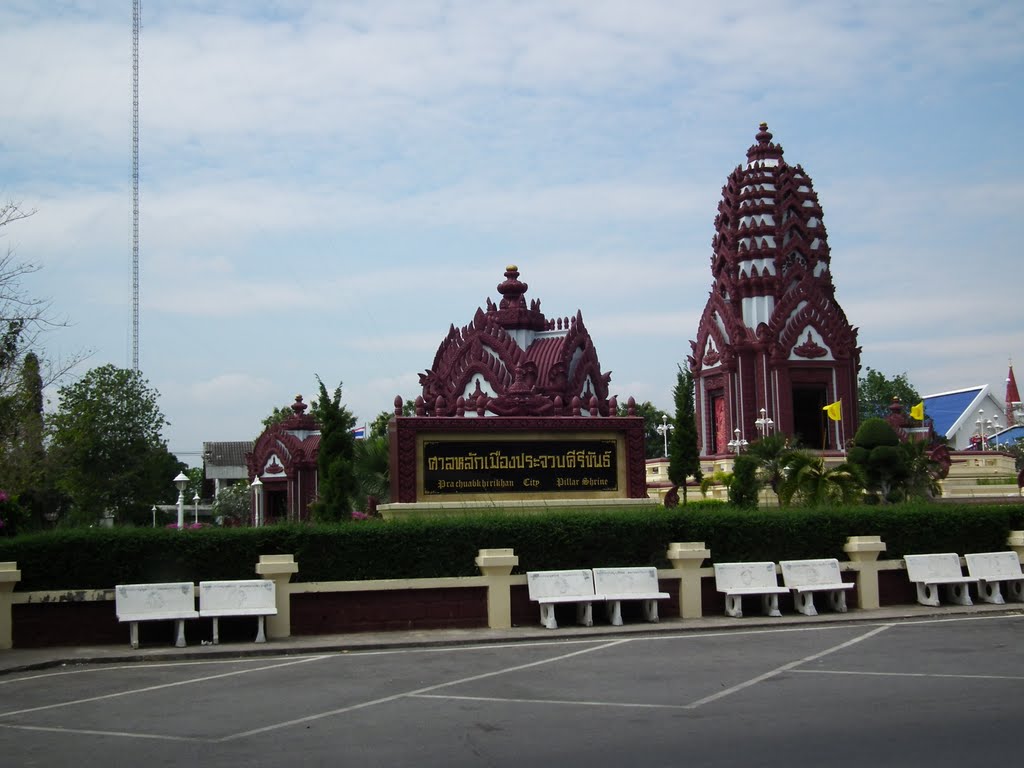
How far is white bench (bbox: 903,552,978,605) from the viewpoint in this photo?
1923 cm

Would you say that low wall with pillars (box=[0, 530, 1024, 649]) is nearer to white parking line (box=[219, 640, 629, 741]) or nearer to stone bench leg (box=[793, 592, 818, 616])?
stone bench leg (box=[793, 592, 818, 616])

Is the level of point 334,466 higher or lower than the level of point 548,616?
higher

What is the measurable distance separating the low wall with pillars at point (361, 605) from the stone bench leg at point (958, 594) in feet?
4.99

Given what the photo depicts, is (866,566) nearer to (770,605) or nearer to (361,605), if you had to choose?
(770,605)

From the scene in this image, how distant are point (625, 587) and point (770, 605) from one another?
231 cm

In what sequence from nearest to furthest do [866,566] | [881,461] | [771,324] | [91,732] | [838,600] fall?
[91,732], [838,600], [866,566], [881,461], [771,324]

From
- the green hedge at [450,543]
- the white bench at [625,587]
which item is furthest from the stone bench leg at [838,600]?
the white bench at [625,587]

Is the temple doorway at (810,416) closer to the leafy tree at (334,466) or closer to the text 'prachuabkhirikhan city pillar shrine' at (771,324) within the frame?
the text 'prachuabkhirikhan city pillar shrine' at (771,324)

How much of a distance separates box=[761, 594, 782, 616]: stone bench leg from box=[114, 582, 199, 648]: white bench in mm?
8136

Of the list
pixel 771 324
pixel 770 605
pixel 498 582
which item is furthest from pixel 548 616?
pixel 771 324

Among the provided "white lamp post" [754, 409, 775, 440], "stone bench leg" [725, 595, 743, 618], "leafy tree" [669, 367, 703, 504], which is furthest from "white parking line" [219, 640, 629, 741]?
"white lamp post" [754, 409, 775, 440]

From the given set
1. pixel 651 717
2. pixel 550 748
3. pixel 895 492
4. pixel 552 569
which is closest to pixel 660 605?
pixel 552 569

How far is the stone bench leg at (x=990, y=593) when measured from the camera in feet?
63.7

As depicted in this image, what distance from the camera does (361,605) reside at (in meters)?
17.0
